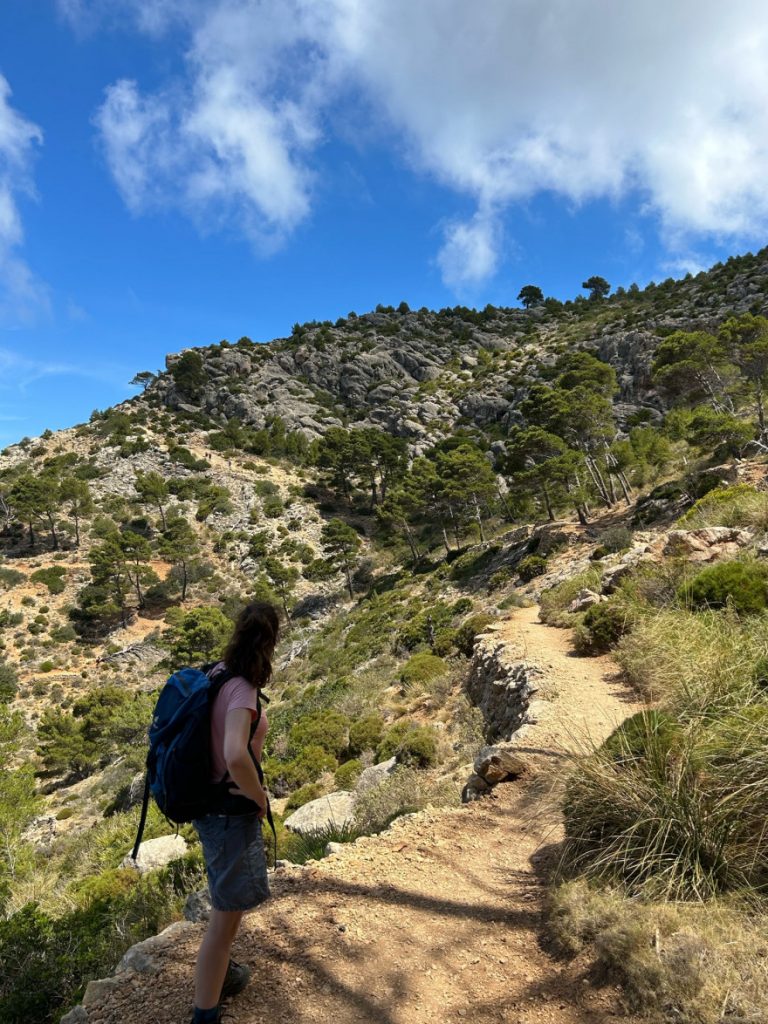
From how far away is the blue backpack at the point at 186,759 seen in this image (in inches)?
89.8

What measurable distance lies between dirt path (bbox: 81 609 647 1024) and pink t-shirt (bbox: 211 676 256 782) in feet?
4.71

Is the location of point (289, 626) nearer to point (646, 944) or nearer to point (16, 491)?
point (16, 491)

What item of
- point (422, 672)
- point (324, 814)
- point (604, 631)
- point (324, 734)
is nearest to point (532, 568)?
point (422, 672)

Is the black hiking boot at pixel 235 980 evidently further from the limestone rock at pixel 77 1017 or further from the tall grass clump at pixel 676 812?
the tall grass clump at pixel 676 812

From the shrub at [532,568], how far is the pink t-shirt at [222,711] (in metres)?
20.3

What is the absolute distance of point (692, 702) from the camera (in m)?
3.86

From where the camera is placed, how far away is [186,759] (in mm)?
2287

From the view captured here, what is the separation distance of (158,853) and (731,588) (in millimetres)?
10640

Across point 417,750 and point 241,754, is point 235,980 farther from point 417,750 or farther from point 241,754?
point 417,750

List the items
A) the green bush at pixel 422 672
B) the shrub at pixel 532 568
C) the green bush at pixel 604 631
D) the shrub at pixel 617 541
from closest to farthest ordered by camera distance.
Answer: the green bush at pixel 604 631 → the green bush at pixel 422 672 → the shrub at pixel 617 541 → the shrub at pixel 532 568

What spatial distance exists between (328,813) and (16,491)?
49.6 metres

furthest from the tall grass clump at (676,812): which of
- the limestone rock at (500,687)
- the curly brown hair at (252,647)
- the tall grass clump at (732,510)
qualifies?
the tall grass clump at (732,510)

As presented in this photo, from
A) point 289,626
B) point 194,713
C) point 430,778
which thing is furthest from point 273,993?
point 289,626

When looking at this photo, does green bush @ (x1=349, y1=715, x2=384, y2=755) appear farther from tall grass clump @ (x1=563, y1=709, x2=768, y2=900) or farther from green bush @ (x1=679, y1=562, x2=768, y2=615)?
tall grass clump @ (x1=563, y1=709, x2=768, y2=900)
